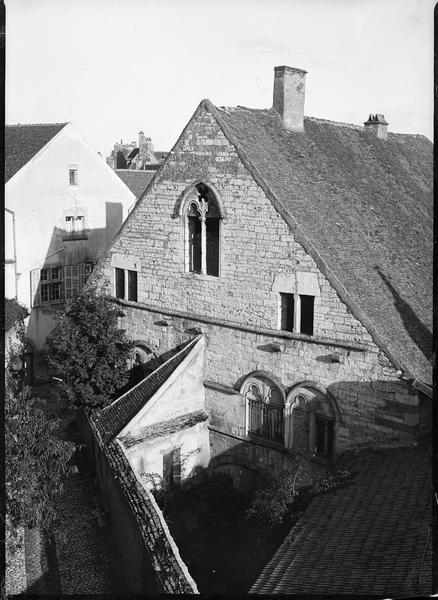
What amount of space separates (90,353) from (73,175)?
13.7m

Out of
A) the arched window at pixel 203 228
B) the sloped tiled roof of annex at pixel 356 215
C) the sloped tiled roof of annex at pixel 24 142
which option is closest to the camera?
the sloped tiled roof of annex at pixel 356 215

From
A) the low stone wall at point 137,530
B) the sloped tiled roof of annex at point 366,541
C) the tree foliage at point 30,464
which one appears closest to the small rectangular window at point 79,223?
the low stone wall at point 137,530

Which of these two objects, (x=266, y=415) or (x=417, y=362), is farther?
(x=266, y=415)

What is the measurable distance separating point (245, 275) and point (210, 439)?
509 centimetres

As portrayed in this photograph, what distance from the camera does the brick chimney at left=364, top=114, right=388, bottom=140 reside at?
85.8 ft

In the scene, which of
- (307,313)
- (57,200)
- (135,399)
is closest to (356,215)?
(307,313)

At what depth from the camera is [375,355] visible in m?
15.8

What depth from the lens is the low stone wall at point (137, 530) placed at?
1191cm

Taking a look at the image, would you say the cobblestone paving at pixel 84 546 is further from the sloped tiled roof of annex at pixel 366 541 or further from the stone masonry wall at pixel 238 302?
the sloped tiled roof of annex at pixel 366 541

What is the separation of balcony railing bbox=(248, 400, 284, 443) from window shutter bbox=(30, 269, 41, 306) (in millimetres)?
14638

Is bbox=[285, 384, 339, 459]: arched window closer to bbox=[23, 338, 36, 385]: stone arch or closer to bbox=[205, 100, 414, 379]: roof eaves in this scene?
bbox=[205, 100, 414, 379]: roof eaves

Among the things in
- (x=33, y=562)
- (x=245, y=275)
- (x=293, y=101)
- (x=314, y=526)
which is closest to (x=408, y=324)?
(x=245, y=275)

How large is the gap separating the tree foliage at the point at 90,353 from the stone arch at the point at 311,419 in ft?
19.1

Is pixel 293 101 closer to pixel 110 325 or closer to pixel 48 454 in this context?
pixel 110 325
